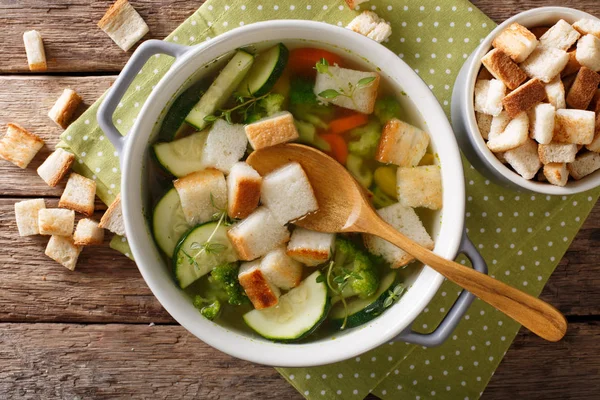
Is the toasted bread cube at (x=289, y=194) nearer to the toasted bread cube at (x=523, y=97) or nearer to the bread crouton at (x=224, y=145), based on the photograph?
the bread crouton at (x=224, y=145)

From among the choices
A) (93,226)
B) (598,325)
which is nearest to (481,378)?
(598,325)

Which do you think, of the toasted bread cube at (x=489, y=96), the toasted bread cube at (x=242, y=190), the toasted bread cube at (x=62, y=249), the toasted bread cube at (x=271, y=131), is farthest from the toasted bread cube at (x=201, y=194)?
the toasted bread cube at (x=489, y=96)

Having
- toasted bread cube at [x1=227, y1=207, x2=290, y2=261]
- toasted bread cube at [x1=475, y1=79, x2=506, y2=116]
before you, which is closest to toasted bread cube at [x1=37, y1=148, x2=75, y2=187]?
toasted bread cube at [x1=227, y1=207, x2=290, y2=261]

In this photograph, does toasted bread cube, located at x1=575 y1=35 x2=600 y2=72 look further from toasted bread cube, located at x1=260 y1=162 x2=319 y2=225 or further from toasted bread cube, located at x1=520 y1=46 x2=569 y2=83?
toasted bread cube, located at x1=260 y1=162 x2=319 y2=225

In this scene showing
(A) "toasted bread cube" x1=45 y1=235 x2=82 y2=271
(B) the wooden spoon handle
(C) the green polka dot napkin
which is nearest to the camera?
(B) the wooden spoon handle

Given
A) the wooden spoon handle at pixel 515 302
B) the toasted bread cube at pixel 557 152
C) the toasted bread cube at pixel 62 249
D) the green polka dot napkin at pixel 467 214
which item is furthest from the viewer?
the toasted bread cube at pixel 62 249

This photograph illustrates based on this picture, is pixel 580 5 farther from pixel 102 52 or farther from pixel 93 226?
pixel 93 226

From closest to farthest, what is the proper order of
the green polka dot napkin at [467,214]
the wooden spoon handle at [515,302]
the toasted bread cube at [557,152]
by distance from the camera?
the wooden spoon handle at [515,302]
the toasted bread cube at [557,152]
the green polka dot napkin at [467,214]

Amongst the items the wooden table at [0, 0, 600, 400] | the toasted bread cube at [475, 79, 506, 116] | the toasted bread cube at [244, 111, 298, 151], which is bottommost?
the wooden table at [0, 0, 600, 400]
